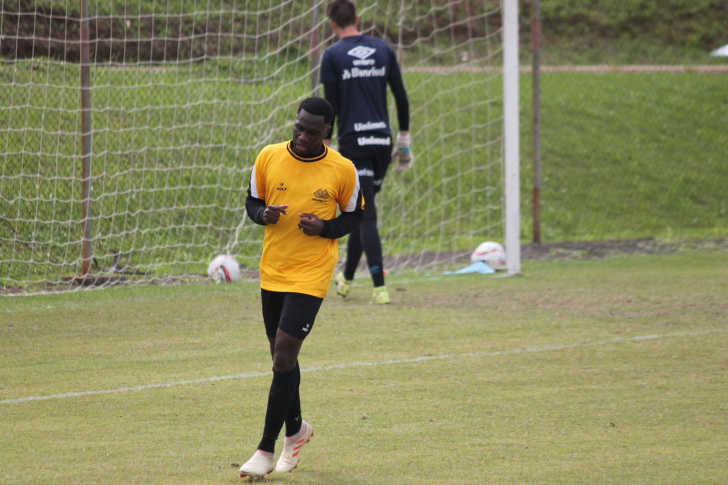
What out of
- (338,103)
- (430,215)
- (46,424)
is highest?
(338,103)

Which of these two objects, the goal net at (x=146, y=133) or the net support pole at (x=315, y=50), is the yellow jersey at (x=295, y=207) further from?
the net support pole at (x=315, y=50)

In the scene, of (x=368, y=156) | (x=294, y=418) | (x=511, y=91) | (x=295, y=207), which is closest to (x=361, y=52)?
(x=368, y=156)

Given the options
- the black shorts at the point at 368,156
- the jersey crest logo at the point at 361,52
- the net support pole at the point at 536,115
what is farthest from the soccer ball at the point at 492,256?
the jersey crest logo at the point at 361,52

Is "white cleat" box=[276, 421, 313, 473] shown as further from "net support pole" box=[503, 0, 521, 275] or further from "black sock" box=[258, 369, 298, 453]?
"net support pole" box=[503, 0, 521, 275]

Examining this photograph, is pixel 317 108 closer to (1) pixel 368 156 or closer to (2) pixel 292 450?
(2) pixel 292 450

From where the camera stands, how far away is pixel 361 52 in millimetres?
7809

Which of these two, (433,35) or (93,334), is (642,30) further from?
(93,334)

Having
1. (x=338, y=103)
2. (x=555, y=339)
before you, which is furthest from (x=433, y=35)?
(x=555, y=339)

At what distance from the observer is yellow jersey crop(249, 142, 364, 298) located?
425 cm

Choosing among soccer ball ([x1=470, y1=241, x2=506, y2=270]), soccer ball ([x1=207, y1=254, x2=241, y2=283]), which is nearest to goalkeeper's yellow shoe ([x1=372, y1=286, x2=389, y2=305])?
soccer ball ([x1=207, y1=254, x2=241, y2=283])

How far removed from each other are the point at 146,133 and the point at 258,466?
7002 mm

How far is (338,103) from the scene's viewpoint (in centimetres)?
797

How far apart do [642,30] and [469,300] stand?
834 inches

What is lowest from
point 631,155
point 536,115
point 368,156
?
point 631,155
